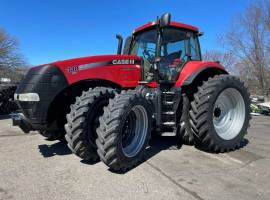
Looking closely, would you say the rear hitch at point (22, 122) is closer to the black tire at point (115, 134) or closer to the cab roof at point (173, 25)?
the black tire at point (115, 134)

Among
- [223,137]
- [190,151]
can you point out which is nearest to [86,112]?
[190,151]

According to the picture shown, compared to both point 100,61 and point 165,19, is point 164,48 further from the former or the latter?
point 100,61

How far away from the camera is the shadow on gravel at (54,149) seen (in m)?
4.95

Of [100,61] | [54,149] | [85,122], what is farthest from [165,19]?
[54,149]

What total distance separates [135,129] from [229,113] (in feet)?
7.70

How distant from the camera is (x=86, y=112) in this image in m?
4.04

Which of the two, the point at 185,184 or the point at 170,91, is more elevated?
the point at 170,91

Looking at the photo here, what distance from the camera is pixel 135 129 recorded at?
451 cm

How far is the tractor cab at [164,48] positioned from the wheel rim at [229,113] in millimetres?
1075

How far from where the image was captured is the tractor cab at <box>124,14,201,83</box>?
5355 millimetres

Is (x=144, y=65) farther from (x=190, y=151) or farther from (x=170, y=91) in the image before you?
(x=190, y=151)

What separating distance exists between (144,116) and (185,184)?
1.37m

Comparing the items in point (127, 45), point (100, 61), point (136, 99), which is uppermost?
point (127, 45)

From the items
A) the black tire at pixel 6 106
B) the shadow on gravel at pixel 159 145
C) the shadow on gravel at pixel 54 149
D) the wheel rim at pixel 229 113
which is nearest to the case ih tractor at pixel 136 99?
the wheel rim at pixel 229 113
